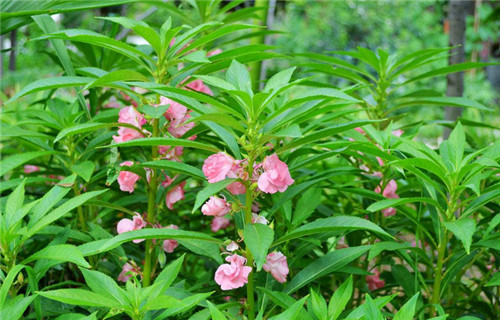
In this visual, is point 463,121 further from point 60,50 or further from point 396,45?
point 396,45

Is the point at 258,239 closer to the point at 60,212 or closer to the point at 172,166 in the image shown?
the point at 172,166

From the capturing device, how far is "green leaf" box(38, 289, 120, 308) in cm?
75

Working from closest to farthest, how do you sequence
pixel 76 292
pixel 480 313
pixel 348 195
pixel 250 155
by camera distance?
1. pixel 76 292
2. pixel 250 155
3. pixel 480 313
4. pixel 348 195

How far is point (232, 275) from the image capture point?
882mm

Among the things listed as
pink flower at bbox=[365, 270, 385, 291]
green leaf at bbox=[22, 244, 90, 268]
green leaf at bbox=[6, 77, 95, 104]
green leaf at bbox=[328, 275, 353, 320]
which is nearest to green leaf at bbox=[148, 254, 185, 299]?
green leaf at bbox=[22, 244, 90, 268]

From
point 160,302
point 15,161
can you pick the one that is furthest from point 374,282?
point 15,161

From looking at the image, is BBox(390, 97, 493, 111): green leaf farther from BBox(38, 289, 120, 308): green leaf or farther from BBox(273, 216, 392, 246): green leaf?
BBox(38, 289, 120, 308): green leaf

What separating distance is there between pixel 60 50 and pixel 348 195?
2.29ft

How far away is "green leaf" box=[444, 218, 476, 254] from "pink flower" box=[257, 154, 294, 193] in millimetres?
254

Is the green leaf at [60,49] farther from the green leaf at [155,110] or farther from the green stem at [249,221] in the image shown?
the green stem at [249,221]

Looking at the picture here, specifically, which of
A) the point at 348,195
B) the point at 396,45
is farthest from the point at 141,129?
the point at 396,45

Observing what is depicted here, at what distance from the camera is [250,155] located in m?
0.90

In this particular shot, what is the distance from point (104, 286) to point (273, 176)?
0.28m

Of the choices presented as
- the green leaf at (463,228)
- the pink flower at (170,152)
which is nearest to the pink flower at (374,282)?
the green leaf at (463,228)
